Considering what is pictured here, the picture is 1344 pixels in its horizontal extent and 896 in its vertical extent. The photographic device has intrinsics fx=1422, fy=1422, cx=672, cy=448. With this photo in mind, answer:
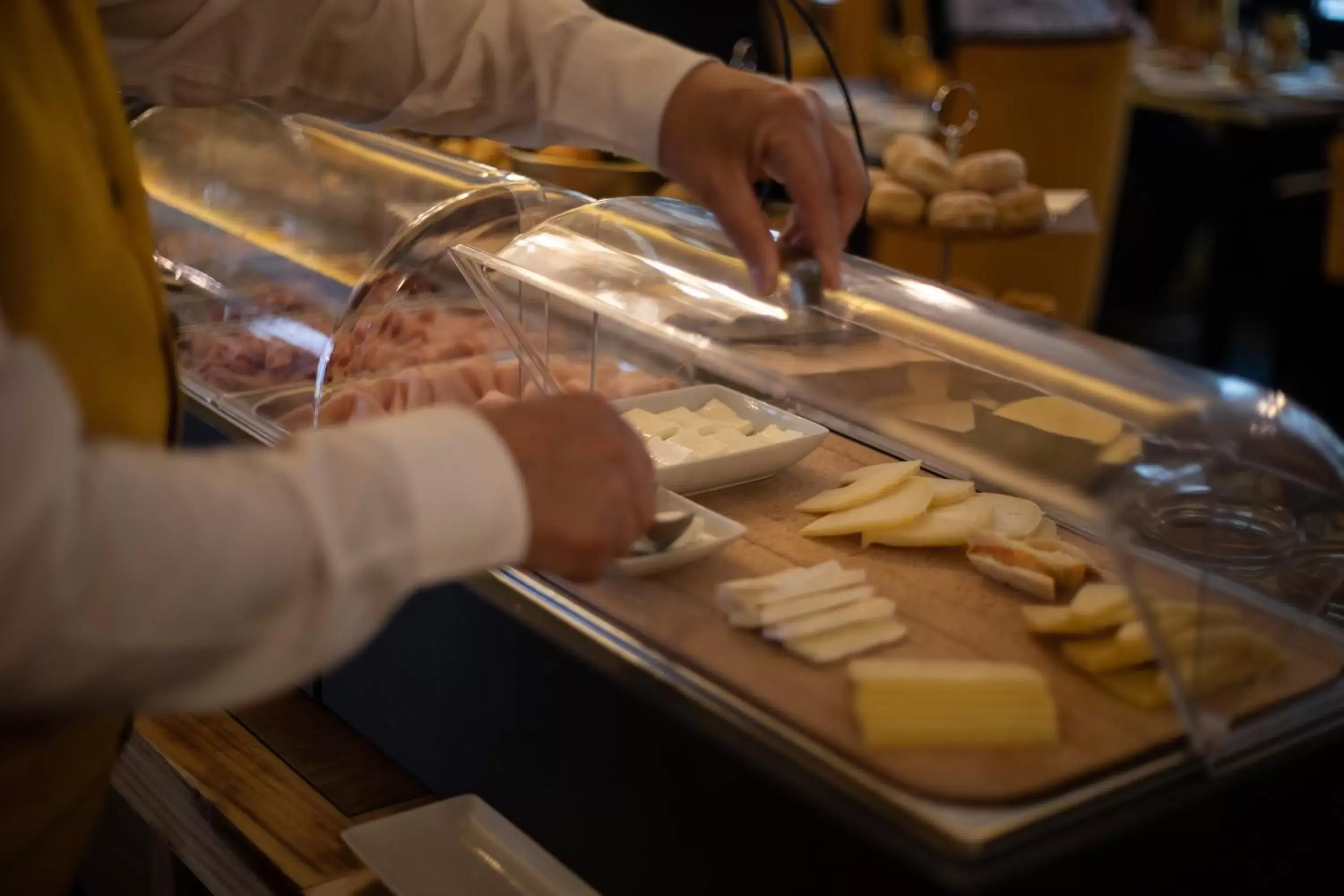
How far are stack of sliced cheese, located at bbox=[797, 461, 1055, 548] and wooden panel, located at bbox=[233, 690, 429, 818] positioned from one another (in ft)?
1.42

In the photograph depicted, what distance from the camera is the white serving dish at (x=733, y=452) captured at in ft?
4.22

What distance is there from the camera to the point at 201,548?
0.64m

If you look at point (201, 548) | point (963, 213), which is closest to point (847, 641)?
point (201, 548)

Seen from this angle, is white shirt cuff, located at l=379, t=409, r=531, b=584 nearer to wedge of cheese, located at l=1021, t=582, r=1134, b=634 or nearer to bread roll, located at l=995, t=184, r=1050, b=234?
wedge of cheese, located at l=1021, t=582, r=1134, b=634

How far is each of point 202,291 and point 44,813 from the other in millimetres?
1047

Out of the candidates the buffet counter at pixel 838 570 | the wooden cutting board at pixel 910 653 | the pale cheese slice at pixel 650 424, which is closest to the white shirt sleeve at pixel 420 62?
the buffet counter at pixel 838 570

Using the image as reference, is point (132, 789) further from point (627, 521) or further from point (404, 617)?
point (627, 521)

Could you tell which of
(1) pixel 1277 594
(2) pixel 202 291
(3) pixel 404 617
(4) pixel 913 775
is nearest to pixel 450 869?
(3) pixel 404 617

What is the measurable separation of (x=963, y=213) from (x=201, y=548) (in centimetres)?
165

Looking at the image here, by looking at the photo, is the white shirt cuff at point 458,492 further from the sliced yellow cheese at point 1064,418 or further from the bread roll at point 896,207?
the bread roll at point 896,207

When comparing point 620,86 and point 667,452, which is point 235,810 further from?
point 620,86

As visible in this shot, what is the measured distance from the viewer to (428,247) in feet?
4.85

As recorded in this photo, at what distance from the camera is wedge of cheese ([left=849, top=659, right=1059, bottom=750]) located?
914 millimetres

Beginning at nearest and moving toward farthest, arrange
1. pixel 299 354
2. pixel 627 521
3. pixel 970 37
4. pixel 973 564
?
A: pixel 627 521 < pixel 973 564 < pixel 299 354 < pixel 970 37
